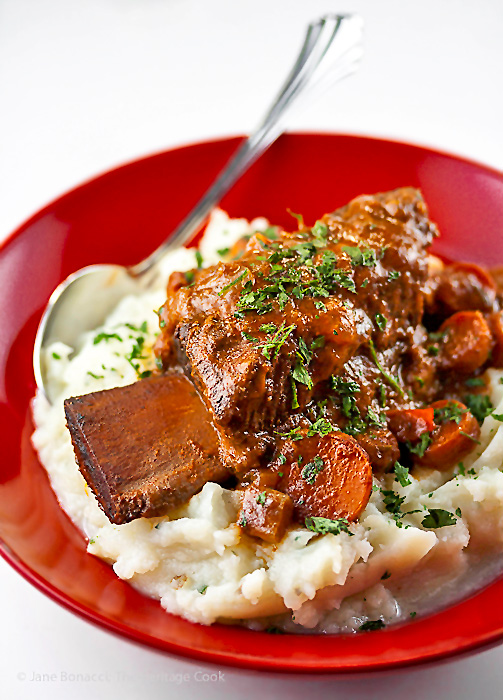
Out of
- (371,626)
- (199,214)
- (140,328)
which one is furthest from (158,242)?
(371,626)

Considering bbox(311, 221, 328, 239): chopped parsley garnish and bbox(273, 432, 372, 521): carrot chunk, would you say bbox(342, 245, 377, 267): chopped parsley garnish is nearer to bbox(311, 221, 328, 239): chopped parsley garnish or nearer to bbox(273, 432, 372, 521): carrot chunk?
bbox(311, 221, 328, 239): chopped parsley garnish

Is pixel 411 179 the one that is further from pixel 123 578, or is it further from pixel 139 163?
pixel 123 578

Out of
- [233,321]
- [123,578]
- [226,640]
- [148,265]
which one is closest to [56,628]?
[123,578]

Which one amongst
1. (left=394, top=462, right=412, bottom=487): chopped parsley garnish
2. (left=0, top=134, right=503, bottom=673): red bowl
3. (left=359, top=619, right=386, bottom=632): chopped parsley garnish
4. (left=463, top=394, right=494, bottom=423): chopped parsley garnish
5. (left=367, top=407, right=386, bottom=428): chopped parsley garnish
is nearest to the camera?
(left=0, top=134, right=503, bottom=673): red bowl

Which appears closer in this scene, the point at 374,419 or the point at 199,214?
the point at 374,419

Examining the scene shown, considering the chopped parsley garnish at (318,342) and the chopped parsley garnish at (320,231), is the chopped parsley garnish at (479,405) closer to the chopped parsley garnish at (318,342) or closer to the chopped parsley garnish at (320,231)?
the chopped parsley garnish at (318,342)

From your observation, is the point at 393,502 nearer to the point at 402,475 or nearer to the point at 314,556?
the point at 402,475

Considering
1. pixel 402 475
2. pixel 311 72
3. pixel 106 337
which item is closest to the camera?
pixel 402 475

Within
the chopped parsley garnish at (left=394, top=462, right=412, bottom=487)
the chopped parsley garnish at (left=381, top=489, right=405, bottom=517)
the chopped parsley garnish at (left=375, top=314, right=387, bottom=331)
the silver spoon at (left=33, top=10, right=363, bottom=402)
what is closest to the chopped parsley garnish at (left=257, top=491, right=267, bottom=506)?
the chopped parsley garnish at (left=381, top=489, right=405, bottom=517)
